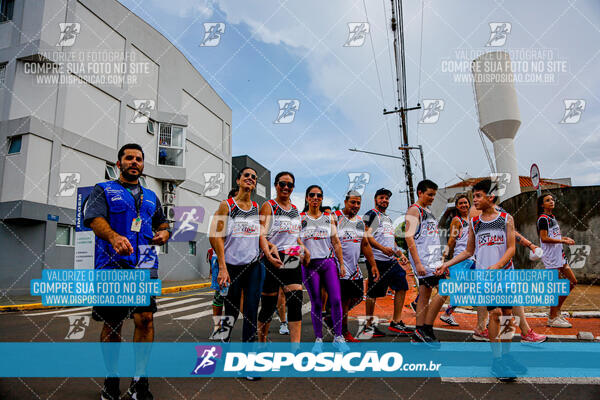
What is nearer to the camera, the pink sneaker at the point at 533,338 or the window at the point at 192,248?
the pink sneaker at the point at 533,338

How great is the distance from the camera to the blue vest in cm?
321

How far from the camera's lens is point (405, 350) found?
15.4ft

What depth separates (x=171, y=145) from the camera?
24.1 meters

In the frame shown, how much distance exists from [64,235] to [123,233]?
15.7m

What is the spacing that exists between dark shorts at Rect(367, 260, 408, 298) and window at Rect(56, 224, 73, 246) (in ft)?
48.8

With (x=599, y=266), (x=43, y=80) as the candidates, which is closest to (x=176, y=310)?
(x=599, y=266)

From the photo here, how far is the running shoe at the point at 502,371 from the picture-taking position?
352 cm

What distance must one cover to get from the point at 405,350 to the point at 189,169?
24334 mm

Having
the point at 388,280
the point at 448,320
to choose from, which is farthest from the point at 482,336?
the point at 388,280

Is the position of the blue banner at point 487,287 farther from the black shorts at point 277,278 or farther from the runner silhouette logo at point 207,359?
the runner silhouette logo at point 207,359

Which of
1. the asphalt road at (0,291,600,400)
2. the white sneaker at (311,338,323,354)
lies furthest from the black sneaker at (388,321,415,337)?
the asphalt road at (0,291,600,400)

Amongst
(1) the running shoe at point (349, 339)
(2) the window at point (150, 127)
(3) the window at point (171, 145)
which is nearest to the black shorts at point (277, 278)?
(1) the running shoe at point (349, 339)

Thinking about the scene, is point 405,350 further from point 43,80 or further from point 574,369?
point 43,80

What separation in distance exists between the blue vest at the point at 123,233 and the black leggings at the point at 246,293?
2.82 ft
